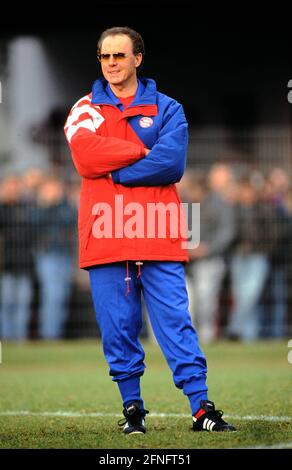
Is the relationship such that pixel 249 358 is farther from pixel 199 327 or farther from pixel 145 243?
pixel 145 243

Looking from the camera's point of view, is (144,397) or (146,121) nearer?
(146,121)

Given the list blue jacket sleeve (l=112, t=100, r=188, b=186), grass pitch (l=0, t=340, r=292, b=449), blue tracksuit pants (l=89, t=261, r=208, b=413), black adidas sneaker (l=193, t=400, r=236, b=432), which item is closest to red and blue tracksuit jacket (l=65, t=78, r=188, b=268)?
blue jacket sleeve (l=112, t=100, r=188, b=186)

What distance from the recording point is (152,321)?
23.9ft

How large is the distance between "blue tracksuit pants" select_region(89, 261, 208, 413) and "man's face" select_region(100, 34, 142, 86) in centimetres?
113

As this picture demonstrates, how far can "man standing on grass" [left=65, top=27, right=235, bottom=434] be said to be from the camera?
714 centimetres

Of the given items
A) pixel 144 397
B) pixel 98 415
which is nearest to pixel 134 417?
pixel 98 415

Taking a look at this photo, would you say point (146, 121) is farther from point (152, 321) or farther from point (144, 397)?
point (144, 397)

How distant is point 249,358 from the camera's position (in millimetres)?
13742

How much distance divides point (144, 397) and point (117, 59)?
3.34 meters

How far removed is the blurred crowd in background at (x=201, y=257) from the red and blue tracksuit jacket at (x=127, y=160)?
8.89m

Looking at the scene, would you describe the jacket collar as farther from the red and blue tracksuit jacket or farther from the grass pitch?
the grass pitch

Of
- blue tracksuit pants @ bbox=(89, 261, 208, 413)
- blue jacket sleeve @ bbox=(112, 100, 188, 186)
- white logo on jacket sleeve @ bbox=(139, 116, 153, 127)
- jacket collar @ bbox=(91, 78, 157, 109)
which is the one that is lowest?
blue tracksuit pants @ bbox=(89, 261, 208, 413)
